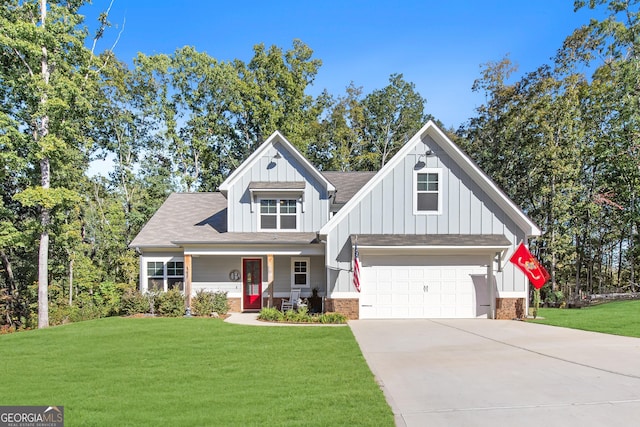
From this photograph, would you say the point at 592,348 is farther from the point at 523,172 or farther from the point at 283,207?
the point at 523,172

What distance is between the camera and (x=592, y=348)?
987cm

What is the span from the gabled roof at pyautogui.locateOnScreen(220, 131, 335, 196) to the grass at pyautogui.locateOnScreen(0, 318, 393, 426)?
326 inches

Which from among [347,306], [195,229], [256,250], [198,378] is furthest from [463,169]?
[198,378]

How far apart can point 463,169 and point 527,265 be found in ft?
13.4

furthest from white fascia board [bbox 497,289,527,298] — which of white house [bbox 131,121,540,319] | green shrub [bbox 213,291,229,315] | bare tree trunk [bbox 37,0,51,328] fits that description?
bare tree trunk [bbox 37,0,51,328]

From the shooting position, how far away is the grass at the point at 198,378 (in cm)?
559

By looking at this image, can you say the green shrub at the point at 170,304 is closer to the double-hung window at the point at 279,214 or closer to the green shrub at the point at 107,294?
the double-hung window at the point at 279,214

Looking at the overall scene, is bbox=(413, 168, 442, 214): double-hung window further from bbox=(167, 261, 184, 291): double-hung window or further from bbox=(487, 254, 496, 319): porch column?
bbox=(167, 261, 184, 291): double-hung window

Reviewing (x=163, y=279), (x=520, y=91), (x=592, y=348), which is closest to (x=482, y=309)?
(x=592, y=348)

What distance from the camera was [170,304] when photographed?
17703 millimetres

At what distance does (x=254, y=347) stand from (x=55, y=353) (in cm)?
454

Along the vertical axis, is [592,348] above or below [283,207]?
below

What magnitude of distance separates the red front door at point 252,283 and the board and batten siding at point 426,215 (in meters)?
4.79

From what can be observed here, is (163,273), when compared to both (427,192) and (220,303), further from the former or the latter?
(427,192)
